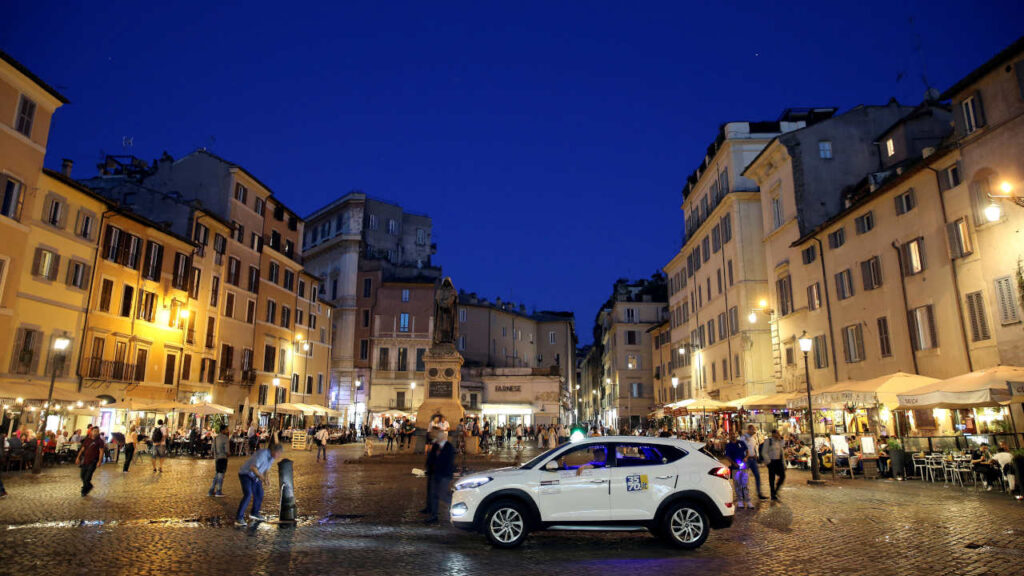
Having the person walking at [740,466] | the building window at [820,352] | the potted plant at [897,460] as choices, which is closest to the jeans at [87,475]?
the person walking at [740,466]

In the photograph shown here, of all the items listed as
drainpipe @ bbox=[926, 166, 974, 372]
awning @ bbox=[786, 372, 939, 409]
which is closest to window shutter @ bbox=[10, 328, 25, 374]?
awning @ bbox=[786, 372, 939, 409]

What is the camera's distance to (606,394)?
80.7 meters

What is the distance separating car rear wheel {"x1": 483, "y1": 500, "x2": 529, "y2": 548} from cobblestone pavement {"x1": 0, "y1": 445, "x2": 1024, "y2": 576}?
7.3 inches

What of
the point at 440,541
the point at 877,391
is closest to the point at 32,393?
the point at 440,541

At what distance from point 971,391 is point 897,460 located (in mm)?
5104

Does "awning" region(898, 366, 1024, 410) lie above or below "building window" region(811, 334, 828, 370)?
below

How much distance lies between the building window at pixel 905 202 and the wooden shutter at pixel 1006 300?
4867mm

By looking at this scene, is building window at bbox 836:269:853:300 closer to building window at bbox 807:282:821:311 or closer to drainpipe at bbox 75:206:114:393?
building window at bbox 807:282:821:311

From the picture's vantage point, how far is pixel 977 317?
19.6m

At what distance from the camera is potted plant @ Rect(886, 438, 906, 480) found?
1978 cm

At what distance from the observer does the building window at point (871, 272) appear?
2457 cm

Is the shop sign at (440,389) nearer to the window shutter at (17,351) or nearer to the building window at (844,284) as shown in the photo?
the window shutter at (17,351)

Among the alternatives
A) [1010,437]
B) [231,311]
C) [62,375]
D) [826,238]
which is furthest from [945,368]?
[231,311]

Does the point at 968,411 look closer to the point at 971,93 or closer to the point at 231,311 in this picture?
the point at 971,93
